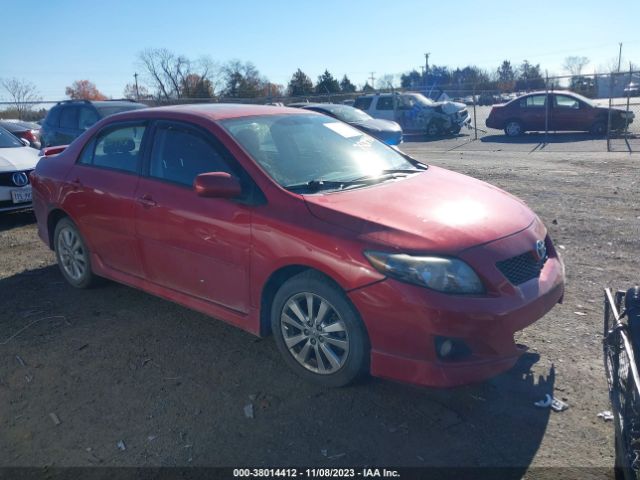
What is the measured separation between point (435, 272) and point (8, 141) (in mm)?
8544

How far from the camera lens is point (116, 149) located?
16.2ft

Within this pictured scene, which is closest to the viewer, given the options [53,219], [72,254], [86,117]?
[72,254]

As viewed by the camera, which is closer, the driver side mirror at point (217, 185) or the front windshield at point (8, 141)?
the driver side mirror at point (217, 185)

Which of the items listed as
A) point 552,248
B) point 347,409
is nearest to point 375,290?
point 347,409

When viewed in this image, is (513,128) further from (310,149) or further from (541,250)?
(541,250)

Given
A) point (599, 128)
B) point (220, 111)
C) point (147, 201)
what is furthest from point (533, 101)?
point (147, 201)

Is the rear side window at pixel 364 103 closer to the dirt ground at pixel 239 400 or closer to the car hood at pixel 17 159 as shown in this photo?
the car hood at pixel 17 159

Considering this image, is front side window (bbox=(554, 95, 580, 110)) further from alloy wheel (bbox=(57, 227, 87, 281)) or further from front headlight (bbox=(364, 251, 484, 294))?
front headlight (bbox=(364, 251, 484, 294))

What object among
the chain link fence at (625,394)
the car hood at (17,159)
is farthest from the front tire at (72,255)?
the chain link fence at (625,394)

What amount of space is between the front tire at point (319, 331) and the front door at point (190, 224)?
14.1 inches

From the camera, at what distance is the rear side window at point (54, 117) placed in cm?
1270

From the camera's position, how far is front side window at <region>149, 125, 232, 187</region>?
13.5 ft

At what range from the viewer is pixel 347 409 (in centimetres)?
335

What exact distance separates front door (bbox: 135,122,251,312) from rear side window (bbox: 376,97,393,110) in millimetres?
20122
